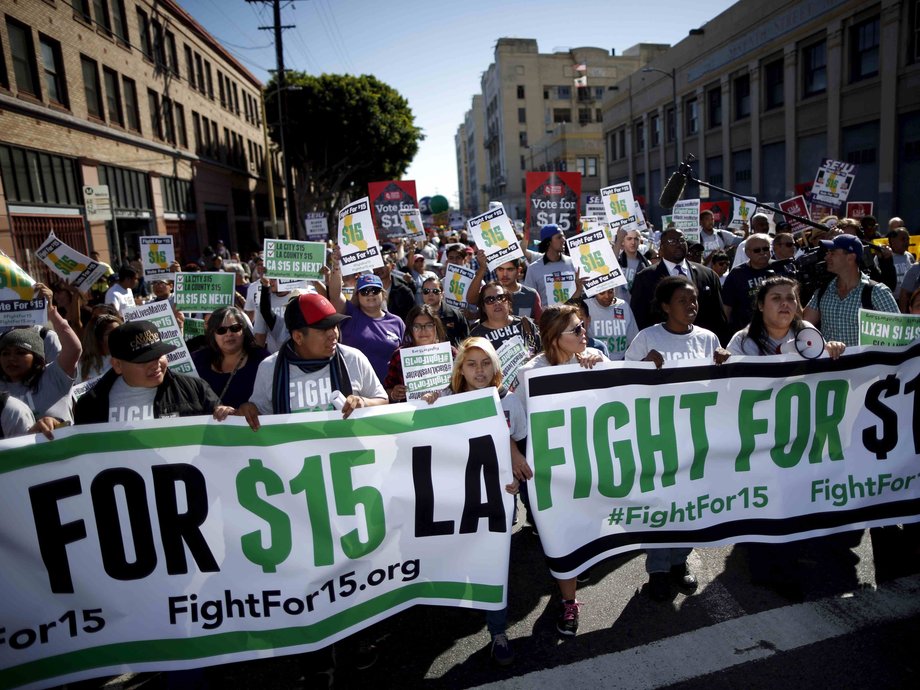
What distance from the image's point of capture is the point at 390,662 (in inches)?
129

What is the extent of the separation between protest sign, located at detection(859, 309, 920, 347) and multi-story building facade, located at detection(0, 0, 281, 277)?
18876 millimetres

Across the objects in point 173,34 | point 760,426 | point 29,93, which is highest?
point 173,34

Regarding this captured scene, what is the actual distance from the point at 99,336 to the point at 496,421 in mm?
3321

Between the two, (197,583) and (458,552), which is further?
(458,552)

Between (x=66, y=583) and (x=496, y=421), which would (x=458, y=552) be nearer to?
(x=496, y=421)

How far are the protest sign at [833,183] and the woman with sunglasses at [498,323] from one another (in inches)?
362

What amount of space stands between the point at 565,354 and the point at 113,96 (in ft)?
86.0

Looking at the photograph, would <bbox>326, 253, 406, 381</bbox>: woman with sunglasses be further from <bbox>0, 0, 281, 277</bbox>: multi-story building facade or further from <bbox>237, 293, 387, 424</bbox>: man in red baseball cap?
<bbox>0, 0, 281, 277</bbox>: multi-story building facade

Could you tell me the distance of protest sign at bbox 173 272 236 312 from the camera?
20.2 ft

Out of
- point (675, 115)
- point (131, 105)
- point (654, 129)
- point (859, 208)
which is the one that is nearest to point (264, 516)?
point (859, 208)

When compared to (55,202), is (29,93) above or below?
above

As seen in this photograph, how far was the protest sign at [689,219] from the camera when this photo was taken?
9.99m

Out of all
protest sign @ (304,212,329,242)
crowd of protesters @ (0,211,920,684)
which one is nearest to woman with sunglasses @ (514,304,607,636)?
crowd of protesters @ (0,211,920,684)

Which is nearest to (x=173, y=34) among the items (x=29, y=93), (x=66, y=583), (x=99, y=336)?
(x=29, y=93)
